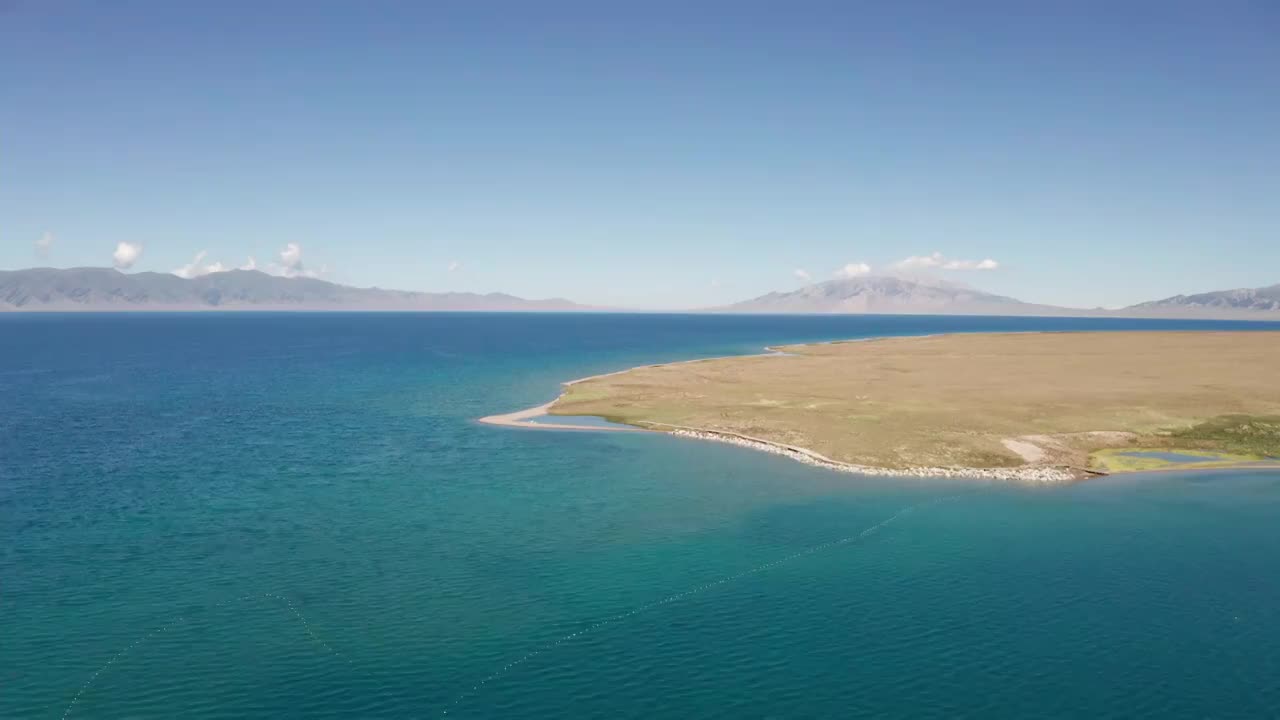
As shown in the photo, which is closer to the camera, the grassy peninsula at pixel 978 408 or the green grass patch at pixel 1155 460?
the green grass patch at pixel 1155 460

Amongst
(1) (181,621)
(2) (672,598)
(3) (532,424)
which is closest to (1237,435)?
(2) (672,598)

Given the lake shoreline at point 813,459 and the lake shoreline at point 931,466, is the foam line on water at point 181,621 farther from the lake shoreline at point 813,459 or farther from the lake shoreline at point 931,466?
the lake shoreline at point 931,466

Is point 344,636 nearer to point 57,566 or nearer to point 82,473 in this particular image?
point 57,566

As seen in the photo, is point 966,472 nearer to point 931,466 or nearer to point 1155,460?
point 931,466

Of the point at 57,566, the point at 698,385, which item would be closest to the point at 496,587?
the point at 57,566

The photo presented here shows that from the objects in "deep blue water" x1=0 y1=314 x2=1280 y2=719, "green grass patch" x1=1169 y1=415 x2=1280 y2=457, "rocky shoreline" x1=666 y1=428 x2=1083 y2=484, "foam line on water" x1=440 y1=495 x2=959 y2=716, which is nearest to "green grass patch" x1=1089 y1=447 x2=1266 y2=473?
"green grass patch" x1=1169 y1=415 x2=1280 y2=457

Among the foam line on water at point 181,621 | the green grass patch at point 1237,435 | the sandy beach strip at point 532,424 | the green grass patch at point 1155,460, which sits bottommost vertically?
the foam line on water at point 181,621

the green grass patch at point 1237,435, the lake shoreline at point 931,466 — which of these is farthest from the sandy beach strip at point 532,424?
the green grass patch at point 1237,435

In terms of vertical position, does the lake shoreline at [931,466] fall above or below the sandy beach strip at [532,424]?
above
